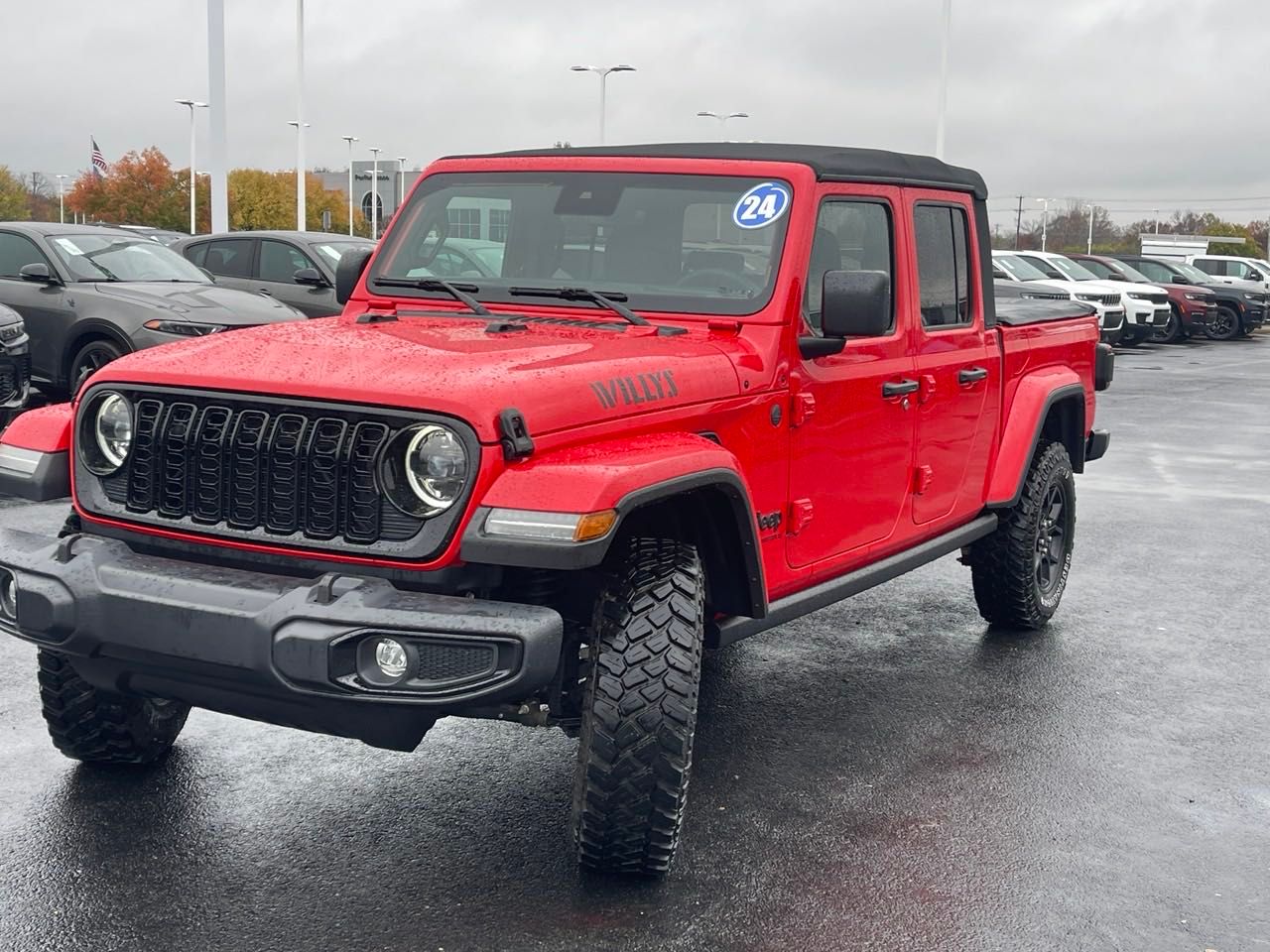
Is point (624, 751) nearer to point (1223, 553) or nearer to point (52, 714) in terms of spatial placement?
point (52, 714)

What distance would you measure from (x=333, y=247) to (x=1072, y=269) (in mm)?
18044

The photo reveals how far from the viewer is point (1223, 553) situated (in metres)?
8.89

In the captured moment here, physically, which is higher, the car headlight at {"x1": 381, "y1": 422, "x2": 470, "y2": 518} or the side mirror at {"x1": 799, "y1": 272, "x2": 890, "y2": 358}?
the side mirror at {"x1": 799, "y1": 272, "x2": 890, "y2": 358}

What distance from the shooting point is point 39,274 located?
479 inches

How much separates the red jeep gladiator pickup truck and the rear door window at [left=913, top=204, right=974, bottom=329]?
6cm

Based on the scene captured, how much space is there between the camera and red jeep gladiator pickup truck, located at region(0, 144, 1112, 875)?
11.7ft

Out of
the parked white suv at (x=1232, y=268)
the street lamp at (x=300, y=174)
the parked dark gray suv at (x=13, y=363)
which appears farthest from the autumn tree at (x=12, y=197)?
the parked dark gray suv at (x=13, y=363)

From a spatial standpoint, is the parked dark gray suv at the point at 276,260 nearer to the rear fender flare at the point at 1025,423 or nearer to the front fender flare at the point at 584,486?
the rear fender flare at the point at 1025,423

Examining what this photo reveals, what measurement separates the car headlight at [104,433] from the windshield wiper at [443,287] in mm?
1261

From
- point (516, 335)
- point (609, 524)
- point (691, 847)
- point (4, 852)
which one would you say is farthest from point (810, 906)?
point (4, 852)

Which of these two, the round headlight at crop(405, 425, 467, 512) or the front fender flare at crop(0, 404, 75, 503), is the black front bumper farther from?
the front fender flare at crop(0, 404, 75, 503)

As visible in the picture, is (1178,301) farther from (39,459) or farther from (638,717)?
(39,459)

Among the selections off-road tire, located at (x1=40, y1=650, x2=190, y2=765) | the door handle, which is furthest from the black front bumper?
the door handle

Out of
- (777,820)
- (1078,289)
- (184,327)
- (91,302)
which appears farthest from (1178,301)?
(777,820)
